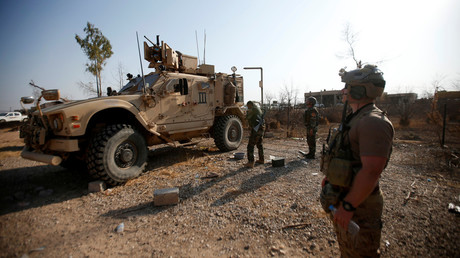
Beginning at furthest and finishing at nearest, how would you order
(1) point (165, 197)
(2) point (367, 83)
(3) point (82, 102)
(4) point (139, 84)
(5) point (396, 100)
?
(5) point (396, 100) → (4) point (139, 84) → (3) point (82, 102) → (1) point (165, 197) → (2) point (367, 83)

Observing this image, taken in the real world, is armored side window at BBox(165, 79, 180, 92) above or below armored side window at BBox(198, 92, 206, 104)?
above

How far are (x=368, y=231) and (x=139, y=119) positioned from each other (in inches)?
158

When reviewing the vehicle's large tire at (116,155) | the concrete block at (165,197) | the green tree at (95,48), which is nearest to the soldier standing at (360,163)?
the concrete block at (165,197)

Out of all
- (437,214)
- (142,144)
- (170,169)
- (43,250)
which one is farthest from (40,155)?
(437,214)

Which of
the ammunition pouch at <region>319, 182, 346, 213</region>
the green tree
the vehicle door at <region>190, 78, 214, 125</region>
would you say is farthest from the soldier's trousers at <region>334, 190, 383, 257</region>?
the green tree

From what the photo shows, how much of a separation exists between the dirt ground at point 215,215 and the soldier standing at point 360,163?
777mm

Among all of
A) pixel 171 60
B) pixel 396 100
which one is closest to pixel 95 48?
pixel 171 60

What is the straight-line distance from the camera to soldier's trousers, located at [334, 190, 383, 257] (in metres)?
1.48

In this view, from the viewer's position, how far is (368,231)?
1483mm

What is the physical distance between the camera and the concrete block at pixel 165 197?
3117 millimetres

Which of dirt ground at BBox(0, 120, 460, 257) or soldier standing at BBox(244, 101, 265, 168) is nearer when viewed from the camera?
dirt ground at BBox(0, 120, 460, 257)

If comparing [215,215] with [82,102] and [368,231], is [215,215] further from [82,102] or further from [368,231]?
[82,102]

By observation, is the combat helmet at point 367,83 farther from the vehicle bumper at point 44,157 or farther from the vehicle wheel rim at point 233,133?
the vehicle wheel rim at point 233,133

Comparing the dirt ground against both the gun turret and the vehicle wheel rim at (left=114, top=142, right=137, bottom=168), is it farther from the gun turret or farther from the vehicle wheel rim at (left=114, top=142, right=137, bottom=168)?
the gun turret
